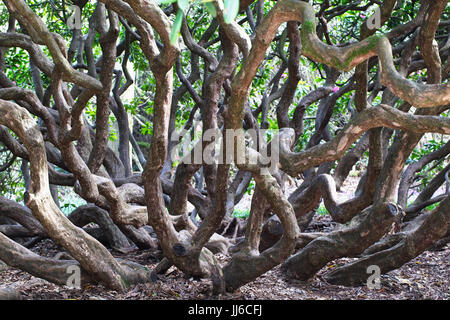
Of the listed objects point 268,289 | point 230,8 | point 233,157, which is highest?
point 233,157

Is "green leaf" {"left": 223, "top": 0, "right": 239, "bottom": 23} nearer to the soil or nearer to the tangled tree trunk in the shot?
the tangled tree trunk

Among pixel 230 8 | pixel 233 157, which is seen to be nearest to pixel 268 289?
pixel 233 157

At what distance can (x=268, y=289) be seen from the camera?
15.3ft

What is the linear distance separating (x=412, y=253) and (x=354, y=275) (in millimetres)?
548

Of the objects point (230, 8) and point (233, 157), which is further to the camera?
point (233, 157)

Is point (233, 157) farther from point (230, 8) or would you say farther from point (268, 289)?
point (230, 8)

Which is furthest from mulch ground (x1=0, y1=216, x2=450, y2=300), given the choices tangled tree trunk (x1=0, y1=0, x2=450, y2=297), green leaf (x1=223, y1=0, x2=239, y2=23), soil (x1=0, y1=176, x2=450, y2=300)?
green leaf (x1=223, y1=0, x2=239, y2=23)

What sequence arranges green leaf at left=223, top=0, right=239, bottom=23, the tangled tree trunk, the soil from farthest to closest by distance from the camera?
the soil, the tangled tree trunk, green leaf at left=223, top=0, right=239, bottom=23

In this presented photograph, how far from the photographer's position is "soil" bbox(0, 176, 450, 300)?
14.1 feet

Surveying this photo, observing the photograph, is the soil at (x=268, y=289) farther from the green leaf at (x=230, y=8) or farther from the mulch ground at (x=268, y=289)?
the green leaf at (x=230, y=8)

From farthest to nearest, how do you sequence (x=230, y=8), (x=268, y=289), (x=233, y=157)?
1. (x=268, y=289)
2. (x=233, y=157)
3. (x=230, y=8)

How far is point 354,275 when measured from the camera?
15.7 ft
